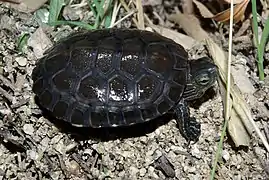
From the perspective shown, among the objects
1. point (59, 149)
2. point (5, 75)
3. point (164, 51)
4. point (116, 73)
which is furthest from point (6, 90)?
point (164, 51)

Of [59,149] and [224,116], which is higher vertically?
[224,116]

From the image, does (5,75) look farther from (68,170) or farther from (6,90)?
(68,170)

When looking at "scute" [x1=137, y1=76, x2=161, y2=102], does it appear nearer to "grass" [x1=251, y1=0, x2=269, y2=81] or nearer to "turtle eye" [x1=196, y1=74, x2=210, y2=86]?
"turtle eye" [x1=196, y1=74, x2=210, y2=86]

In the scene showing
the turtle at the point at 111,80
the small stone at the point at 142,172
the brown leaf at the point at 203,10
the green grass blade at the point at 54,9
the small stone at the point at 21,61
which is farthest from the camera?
the brown leaf at the point at 203,10

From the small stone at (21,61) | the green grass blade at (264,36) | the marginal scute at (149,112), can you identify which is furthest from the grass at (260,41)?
the small stone at (21,61)

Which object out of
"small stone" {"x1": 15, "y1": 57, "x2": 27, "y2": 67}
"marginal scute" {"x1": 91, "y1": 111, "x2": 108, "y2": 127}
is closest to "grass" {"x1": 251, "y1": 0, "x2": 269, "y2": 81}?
"marginal scute" {"x1": 91, "y1": 111, "x2": 108, "y2": 127}

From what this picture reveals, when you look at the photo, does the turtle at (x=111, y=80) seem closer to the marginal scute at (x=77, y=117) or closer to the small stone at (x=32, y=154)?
the marginal scute at (x=77, y=117)
